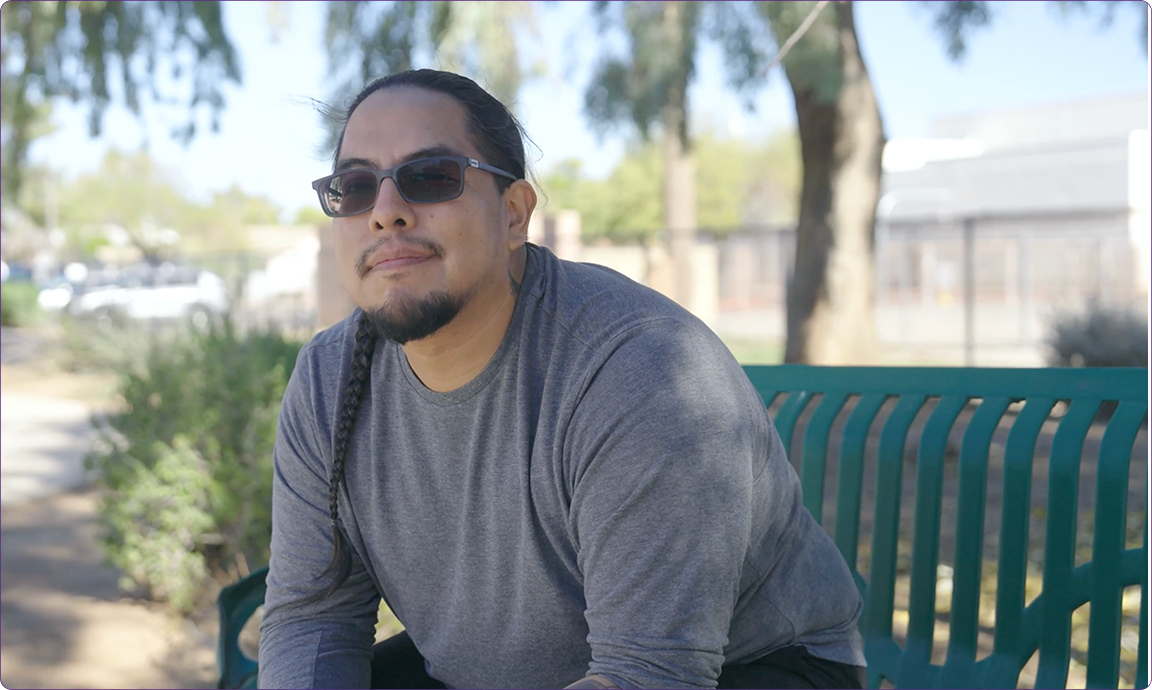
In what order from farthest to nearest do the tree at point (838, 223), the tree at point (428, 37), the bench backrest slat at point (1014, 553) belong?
A: the tree at point (838, 223) → the tree at point (428, 37) → the bench backrest slat at point (1014, 553)

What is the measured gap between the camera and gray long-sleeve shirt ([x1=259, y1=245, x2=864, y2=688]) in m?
1.67

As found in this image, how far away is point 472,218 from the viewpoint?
6.36 ft

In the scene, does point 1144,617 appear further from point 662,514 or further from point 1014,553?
point 662,514

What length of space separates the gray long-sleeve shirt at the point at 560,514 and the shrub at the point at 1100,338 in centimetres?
947

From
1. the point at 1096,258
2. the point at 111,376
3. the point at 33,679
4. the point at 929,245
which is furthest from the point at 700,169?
the point at 33,679

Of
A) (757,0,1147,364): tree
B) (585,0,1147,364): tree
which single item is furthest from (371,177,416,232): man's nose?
(757,0,1147,364): tree

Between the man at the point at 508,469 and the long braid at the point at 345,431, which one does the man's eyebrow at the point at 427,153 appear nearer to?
the man at the point at 508,469

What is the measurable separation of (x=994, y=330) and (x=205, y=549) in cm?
1828

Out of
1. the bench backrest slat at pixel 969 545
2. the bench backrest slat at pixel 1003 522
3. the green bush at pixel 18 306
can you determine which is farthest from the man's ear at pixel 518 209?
the green bush at pixel 18 306

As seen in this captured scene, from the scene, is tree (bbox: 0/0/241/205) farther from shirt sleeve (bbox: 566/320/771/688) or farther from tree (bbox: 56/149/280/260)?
tree (bbox: 56/149/280/260)

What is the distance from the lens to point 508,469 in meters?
1.86

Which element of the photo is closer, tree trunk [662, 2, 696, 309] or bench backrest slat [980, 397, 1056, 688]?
bench backrest slat [980, 397, 1056, 688]

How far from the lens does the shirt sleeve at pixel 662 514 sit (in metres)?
1.65

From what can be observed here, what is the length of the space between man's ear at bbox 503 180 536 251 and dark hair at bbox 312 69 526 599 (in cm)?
2
